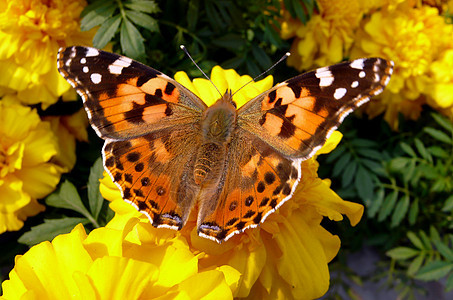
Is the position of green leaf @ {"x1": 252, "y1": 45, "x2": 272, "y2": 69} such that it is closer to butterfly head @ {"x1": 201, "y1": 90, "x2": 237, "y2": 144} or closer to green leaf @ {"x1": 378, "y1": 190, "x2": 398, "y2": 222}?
butterfly head @ {"x1": 201, "y1": 90, "x2": 237, "y2": 144}

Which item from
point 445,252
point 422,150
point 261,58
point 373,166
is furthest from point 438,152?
point 261,58

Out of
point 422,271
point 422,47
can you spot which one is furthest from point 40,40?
point 422,271

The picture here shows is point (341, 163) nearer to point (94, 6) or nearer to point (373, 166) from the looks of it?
point (373, 166)

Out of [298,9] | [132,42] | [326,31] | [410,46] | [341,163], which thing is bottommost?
[341,163]

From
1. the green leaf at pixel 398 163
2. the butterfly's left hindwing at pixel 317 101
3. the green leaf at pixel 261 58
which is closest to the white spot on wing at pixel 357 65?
the butterfly's left hindwing at pixel 317 101

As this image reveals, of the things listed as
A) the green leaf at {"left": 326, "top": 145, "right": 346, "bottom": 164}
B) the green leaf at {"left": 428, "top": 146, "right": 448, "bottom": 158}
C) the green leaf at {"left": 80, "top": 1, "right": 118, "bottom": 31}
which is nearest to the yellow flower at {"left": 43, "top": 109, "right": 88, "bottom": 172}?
the green leaf at {"left": 80, "top": 1, "right": 118, "bottom": 31}

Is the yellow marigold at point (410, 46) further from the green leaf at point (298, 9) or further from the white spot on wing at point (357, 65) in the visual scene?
the white spot on wing at point (357, 65)

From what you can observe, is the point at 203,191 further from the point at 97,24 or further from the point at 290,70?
the point at 290,70
